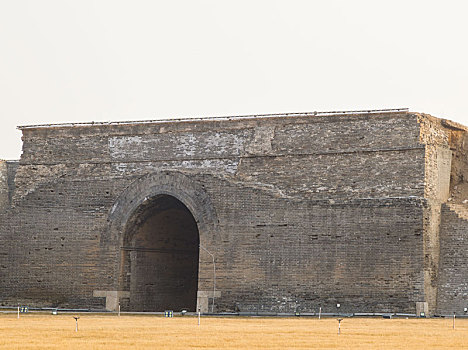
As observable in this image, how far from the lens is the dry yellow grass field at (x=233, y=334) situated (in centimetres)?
1695

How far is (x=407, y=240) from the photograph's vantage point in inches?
1044

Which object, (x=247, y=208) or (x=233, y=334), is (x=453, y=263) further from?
(x=233, y=334)

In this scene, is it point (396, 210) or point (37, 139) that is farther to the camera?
point (37, 139)

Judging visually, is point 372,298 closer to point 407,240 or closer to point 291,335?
point 407,240

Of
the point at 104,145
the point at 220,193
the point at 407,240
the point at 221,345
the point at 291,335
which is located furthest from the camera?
the point at 104,145

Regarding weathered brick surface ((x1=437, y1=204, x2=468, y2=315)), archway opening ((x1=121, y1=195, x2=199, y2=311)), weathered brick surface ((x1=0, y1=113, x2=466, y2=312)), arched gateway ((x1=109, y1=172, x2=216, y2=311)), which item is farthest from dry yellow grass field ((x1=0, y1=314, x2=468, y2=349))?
archway opening ((x1=121, y1=195, x2=199, y2=311))

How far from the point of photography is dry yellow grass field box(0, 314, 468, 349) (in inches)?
667

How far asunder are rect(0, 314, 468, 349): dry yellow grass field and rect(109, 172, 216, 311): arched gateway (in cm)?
511

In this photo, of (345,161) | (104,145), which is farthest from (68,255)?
(345,161)

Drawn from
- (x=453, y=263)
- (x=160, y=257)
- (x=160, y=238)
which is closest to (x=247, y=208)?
(x=160, y=238)

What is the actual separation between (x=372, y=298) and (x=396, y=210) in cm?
243

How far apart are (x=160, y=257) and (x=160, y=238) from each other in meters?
0.61

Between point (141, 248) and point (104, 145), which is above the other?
point (104, 145)

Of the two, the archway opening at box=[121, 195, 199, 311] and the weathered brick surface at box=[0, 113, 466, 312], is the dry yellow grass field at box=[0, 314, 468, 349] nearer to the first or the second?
the weathered brick surface at box=[0, 113, 466, 312]
